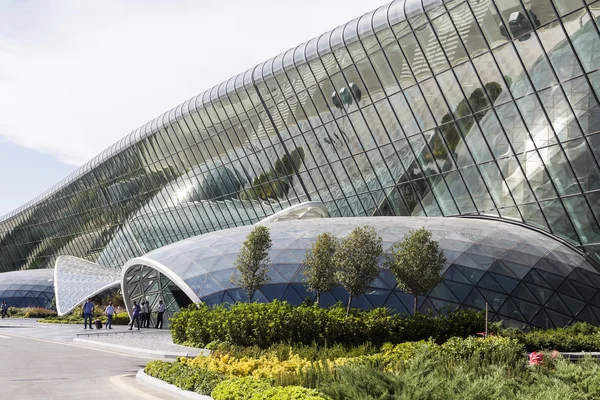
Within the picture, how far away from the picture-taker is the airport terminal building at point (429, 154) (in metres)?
28.5

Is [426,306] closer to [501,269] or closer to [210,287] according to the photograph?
[501,269]

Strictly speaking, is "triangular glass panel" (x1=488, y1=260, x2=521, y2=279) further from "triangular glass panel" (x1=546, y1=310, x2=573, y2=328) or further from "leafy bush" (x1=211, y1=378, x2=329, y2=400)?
"leafy bush" (x1=211, y1=378, x2=329, y2=400)

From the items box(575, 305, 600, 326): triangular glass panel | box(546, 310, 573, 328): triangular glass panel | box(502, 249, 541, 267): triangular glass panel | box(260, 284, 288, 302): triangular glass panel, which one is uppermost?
box(260, 284, 288, 302): triangular glass panel

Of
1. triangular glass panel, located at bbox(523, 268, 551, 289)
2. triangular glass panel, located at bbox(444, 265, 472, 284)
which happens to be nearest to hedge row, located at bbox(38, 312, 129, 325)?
triangular glass panel, located at bbox(444, 265, 472, 284)

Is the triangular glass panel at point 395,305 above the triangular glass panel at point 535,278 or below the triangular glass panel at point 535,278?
above

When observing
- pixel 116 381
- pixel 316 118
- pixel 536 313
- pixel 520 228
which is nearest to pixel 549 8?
pixel 520 228

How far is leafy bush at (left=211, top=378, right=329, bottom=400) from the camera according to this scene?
10.4m

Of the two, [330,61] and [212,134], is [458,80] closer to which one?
[330,61]

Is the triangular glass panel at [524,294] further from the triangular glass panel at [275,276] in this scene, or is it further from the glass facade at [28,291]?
the glass facade at [28,291]

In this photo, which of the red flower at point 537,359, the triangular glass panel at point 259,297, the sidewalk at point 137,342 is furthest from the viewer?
the triangular glass panel at point 259,297

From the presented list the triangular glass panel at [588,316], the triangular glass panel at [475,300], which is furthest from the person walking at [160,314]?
the triangular glass panel at [588,316]

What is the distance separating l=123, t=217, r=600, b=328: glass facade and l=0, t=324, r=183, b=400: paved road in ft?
21.3

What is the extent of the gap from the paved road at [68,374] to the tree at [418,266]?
10.0m

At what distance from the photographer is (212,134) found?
165ft
